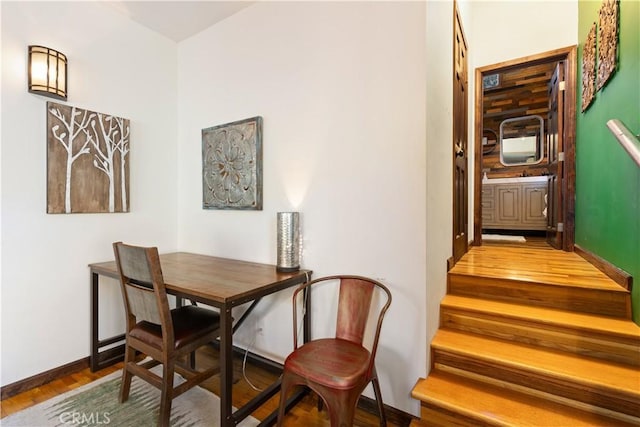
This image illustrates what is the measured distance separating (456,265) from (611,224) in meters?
1.06

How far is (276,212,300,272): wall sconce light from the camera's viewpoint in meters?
1.98

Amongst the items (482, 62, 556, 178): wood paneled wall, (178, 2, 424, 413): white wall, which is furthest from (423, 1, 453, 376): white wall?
(482, 62, 556, 178): wood paneled wall

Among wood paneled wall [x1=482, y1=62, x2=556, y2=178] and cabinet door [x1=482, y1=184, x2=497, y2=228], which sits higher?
wood paneled wall [x1=482, y1=62, x2=556, y2=178]

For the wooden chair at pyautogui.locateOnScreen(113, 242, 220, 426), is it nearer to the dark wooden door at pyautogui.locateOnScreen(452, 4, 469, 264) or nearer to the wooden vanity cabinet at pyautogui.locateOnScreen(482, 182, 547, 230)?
the dark wooden door at pyautogui.locateOnScreen(452, 4, 469, 264)

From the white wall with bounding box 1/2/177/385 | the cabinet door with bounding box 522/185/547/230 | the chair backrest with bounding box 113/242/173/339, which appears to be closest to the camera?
the chair backrest with bounding box 113/242/173/339

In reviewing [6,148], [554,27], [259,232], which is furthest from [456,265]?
[6,148]

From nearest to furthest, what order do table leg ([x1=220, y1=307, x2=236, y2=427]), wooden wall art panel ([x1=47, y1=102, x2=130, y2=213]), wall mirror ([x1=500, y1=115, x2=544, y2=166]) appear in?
table leg ([x1=220, y1=307, x2=236, y2=427]) < wooden wall art panel ([x1=47, y1=102, x2=130, y2=213]) < wall mirror ([x1=500, y1=115, x2=544, y2=166])

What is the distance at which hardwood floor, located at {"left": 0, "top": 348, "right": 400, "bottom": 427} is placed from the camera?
173 cm

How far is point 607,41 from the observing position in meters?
2.05

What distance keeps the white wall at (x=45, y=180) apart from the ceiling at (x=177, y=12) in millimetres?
104

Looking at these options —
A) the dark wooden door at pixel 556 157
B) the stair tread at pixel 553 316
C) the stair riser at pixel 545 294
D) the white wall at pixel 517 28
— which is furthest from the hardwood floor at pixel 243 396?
the white wall at pixel 517 28

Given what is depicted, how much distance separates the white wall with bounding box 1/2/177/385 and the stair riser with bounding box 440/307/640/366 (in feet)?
8.70

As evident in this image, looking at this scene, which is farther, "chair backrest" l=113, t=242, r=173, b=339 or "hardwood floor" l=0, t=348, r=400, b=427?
"hardwood floor" l=0, t=348, r=400, b=427

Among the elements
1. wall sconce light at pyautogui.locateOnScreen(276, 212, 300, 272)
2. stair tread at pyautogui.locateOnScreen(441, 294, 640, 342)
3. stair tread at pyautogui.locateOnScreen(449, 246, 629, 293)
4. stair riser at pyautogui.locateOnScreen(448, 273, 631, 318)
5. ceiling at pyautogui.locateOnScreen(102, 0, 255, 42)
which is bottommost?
stair tread at pyautogui.locateOnScreen(441, 294, 640, 342)
